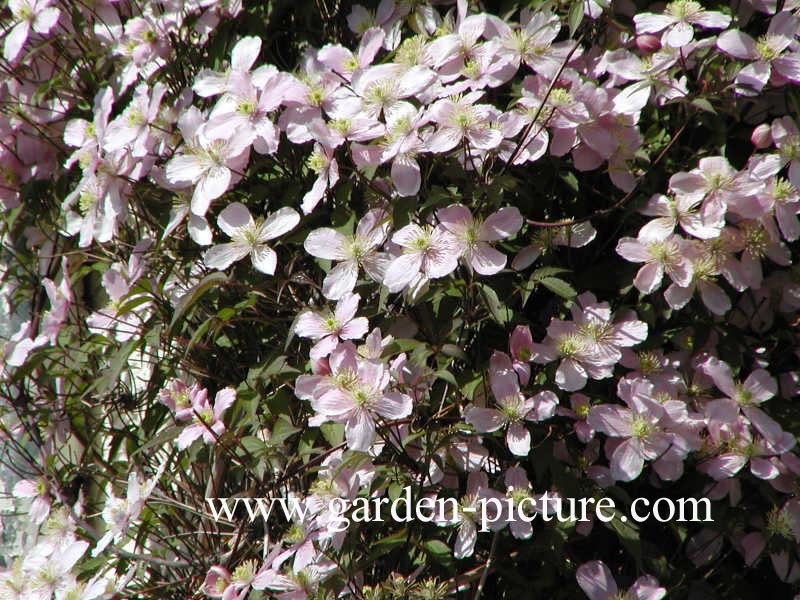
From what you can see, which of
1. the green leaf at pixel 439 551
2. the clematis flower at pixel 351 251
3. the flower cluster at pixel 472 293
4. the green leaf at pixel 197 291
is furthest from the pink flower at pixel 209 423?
the green leaf at pixel 439 551

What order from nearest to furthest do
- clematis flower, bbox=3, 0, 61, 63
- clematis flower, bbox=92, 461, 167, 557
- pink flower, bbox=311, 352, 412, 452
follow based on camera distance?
1. pink flower, bbox=311, 352, 412, 452
2. clematis flower, bbox=92, 461, 167, 557
3. clematis flower, bbox=3, 0, 61, 63

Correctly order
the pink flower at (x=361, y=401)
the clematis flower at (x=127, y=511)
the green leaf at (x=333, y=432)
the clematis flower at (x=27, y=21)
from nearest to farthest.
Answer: the pink flower at (x=361, y=401)
the green leaf at (x=333, y=432)
the clematis flower at (x=127, y=511)
the clematis flower at (x=27, y=21)

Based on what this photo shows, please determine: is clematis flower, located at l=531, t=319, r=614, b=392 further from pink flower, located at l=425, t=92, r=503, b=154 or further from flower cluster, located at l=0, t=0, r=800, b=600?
pink flower, located at l=425, t=92, r=503, b=154

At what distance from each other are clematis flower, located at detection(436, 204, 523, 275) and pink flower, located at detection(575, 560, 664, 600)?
437mm

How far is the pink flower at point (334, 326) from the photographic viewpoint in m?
1.17

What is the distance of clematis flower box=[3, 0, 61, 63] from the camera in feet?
4.95

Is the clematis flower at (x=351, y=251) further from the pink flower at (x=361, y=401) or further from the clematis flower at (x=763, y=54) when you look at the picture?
the clematis flower at (x=763, y=54)

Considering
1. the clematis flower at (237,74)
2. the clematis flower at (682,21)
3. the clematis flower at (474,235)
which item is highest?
the clematis flower at (237,74)

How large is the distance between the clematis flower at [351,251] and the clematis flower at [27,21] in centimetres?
70

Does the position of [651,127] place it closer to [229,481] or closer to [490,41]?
[490,41]

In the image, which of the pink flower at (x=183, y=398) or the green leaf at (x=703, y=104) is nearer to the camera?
the green leaf at (x=703, y=104)

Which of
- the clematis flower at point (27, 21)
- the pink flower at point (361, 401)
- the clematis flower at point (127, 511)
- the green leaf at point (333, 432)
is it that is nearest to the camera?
the pink flower at point (361, 401)

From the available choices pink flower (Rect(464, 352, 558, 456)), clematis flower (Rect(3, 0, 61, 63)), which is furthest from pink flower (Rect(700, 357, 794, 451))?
clematis flower (Rect(3, 0, 61, 63))

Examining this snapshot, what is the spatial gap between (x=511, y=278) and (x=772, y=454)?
1.43 ft
